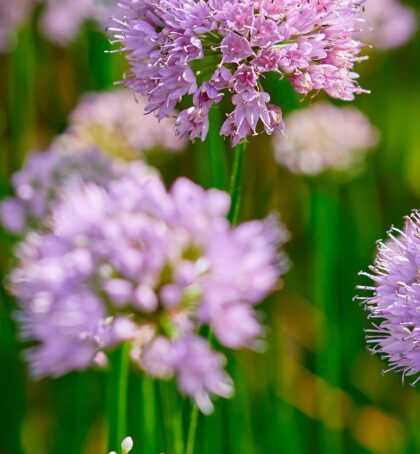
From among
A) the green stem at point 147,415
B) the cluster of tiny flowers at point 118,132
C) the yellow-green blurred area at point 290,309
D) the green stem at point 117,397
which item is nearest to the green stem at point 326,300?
the yellow-green blurred area at point 290,309

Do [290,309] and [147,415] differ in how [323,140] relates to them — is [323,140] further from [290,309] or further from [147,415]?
[147,415]

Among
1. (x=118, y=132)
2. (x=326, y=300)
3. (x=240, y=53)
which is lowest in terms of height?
(x=326, y=300)

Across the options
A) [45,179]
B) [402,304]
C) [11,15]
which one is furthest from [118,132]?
[402,304]

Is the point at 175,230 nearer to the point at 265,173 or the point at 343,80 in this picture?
the point at 343,80

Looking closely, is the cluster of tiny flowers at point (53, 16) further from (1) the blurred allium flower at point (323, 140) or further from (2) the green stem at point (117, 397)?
(2) the green stem at point (117, 397)

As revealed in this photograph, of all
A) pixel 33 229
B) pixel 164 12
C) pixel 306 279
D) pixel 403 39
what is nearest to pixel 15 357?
pixel 33 229
